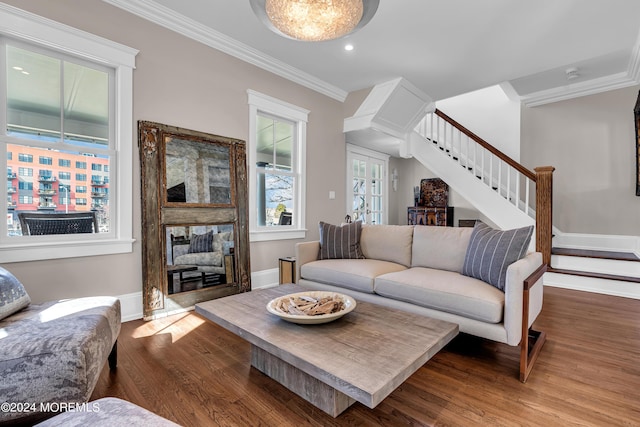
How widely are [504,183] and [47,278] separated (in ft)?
19.6

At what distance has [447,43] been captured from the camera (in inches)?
130

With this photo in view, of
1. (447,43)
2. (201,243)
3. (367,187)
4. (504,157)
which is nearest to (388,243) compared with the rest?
(201,243)

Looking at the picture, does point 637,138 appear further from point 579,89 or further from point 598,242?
point 598,242

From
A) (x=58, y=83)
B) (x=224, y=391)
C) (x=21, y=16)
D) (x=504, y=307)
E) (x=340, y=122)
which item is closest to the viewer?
(x=224, y=391)

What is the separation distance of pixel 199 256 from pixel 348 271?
1.56 metres

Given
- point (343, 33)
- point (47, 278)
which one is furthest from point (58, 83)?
point (343, 33)

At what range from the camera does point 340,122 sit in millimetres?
4773

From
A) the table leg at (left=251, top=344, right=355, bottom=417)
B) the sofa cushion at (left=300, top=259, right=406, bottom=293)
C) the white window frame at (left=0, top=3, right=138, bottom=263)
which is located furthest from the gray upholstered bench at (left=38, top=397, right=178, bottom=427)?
the white window frame at (left=0, top=3, right=138, bottom=263)

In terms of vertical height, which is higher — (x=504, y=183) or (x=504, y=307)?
(x=504, y=183)

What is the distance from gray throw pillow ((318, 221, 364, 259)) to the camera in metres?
3.17

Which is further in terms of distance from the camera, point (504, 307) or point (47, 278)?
point (47, 278)

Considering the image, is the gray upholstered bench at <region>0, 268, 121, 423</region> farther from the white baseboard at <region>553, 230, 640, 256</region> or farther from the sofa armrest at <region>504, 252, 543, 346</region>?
the white baseboard at <region>553, 230, 640, 256</region>

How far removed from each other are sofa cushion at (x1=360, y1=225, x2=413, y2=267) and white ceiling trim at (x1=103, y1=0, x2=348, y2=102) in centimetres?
228

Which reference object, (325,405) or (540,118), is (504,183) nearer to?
(540,118)
